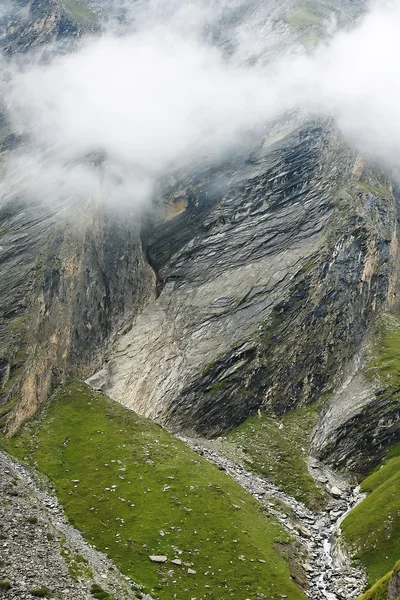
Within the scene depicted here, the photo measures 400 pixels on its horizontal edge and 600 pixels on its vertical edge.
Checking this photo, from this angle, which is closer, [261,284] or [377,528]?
[377,528]

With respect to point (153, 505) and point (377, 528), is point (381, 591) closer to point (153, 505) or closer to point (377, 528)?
point (377, 528)

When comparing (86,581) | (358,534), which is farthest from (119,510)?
(358,534)

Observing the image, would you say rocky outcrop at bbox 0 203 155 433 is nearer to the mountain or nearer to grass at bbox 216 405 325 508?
the mountain

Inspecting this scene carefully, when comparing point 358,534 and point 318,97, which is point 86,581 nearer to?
point 358,534

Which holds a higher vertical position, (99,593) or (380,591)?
(380,591)

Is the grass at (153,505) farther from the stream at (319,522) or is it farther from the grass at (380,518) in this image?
the grass at (380,518)

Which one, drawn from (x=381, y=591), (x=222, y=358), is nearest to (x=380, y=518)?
(x=381, y=591)

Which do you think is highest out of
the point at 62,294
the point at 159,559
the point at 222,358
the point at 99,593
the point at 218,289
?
the point at 99,593
